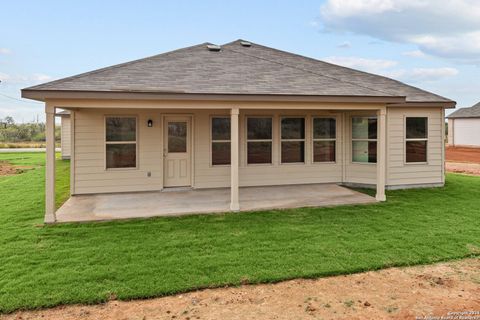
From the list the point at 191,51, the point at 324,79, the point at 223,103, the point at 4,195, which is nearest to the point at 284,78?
the point at 324,79

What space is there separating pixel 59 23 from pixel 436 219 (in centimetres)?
2203

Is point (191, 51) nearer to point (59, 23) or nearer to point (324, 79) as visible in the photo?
point (324, 79)

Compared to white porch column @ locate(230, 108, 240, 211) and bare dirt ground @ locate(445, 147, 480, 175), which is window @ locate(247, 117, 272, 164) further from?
bare dirt ground @ locate(445, 147, 480, 175)

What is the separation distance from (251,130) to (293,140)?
A: 1330mm

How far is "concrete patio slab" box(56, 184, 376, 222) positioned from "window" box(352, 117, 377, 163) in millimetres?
1238

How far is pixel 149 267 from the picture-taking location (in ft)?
14.5

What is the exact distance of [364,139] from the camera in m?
10.1

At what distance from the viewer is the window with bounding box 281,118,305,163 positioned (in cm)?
1016

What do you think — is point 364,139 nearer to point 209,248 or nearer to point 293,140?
point 293,140

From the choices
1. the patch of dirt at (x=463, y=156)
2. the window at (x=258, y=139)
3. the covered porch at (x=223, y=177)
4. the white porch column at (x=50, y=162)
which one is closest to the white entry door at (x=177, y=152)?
the covered porch at (x=223, y=177)

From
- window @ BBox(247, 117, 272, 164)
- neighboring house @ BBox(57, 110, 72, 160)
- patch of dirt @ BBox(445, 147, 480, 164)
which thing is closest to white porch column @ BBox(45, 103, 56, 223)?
window @ BBox(247, 117, 272, 164)

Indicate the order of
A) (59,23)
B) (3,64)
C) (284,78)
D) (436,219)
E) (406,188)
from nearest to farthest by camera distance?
(436,219), (284,78), (406,188), (59,23), (3,64)

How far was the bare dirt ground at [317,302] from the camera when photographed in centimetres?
339

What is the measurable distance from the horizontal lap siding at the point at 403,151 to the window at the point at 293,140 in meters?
2.46
